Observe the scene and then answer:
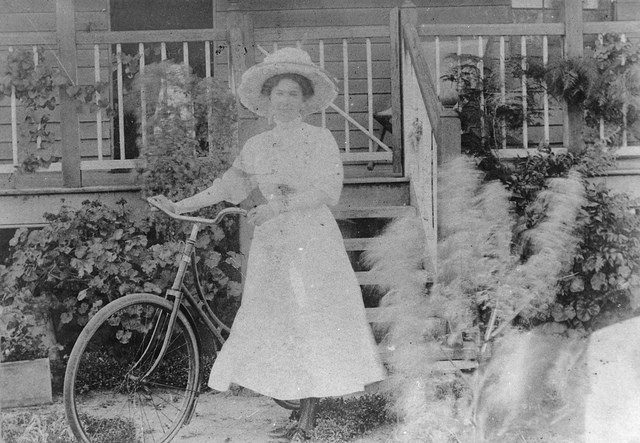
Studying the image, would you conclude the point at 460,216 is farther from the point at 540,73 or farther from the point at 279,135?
the point at 540,73

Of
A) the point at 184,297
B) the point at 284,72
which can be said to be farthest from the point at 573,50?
the point at 184,297

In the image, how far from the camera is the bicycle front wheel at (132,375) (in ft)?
8.92

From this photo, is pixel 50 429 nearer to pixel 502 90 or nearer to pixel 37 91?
pixel 37 91

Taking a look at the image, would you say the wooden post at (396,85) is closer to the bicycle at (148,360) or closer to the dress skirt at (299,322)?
the dress skirt at (299,322)

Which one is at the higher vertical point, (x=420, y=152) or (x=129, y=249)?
(x=420, y=152)

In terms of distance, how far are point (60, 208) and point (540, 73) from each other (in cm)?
342

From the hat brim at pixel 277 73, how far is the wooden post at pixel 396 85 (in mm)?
1248

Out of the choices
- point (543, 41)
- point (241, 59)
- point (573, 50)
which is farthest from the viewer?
point (543, 41)

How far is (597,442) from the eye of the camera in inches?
127

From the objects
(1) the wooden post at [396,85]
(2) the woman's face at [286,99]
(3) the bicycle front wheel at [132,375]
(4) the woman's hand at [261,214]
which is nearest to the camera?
(3) the bicycle front wheel at [132,375]

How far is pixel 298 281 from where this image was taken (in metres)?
3.06

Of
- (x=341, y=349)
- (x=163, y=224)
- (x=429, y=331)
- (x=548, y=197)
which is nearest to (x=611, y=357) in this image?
(x=548, y=197)

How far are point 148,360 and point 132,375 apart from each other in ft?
0.93

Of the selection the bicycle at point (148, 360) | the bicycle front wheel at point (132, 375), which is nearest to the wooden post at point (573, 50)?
the bicycle at point (148, 360)
